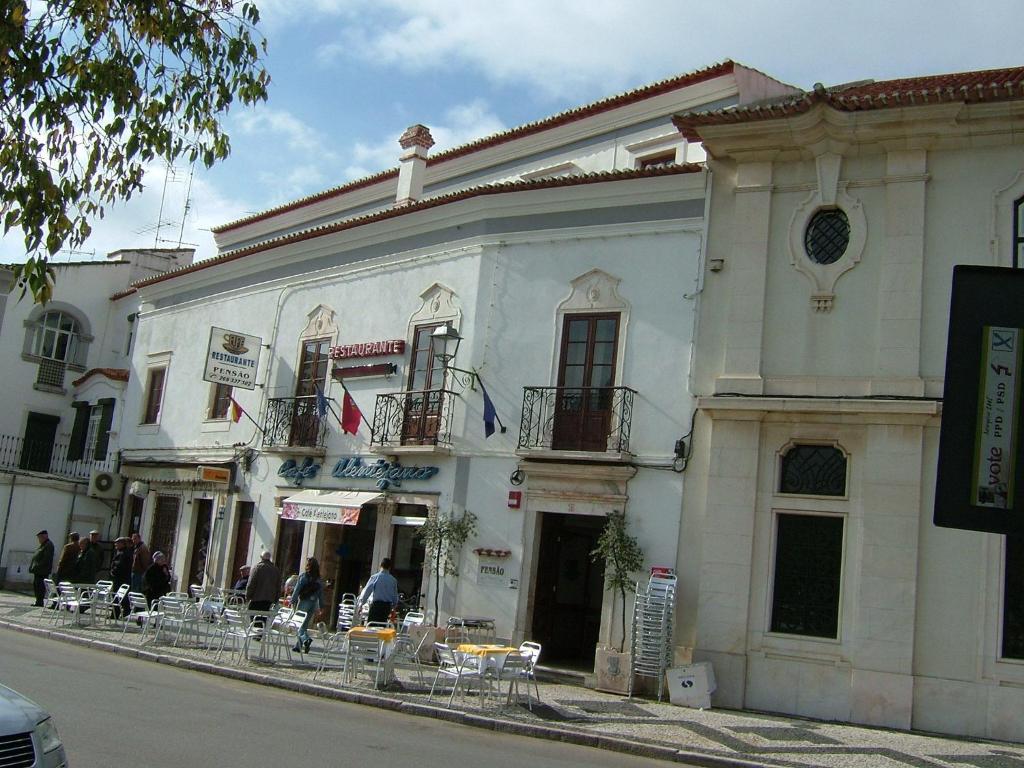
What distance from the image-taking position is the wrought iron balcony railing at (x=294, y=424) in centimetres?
1981

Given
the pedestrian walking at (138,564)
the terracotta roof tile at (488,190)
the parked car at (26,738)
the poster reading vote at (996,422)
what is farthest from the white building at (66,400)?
the poster reading vote at (996,422)

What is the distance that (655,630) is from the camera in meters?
13.9

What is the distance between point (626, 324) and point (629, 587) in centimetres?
396

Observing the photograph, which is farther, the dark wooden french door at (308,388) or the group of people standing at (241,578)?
the dark wooden french door at (308,388)

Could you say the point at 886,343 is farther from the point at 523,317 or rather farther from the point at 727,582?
the point at 523,317

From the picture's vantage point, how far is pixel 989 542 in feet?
41.4

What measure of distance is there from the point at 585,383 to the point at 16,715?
1165 cm

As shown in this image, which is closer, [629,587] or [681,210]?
[629,587]

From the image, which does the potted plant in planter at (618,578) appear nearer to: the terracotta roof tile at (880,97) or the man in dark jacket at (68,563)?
the terracotta roof tile at (880,97)

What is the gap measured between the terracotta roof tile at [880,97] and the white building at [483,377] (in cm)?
119

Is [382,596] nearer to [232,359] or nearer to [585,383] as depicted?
[585,383]

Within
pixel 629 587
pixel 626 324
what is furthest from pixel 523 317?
pixel 629 587

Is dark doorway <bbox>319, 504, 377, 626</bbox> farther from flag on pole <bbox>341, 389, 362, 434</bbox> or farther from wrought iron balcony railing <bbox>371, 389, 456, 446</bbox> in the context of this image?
wrought iron balcony railing <bbox>371, 389, 456, 446</bbox>

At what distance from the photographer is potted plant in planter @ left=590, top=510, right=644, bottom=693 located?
1410cm
